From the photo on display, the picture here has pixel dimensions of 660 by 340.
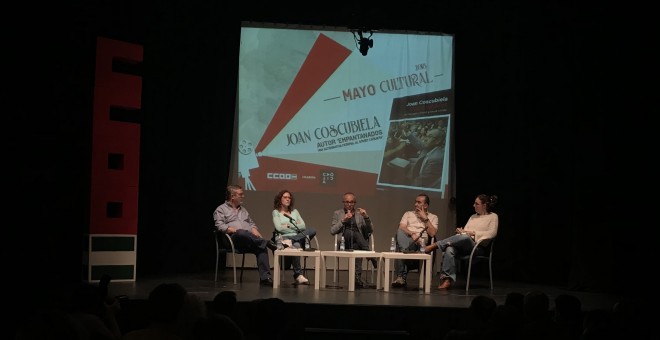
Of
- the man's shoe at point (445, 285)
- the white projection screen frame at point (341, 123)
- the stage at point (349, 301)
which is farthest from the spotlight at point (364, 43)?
the man's shoe at point (445, 285)

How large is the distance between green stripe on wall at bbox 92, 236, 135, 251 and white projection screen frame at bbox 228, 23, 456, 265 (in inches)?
71.5

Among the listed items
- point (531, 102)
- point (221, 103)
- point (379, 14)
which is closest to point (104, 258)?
point (221, 103)

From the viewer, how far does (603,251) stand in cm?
752

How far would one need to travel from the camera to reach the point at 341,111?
900 centimetres

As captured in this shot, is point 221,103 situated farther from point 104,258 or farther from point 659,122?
point 659,122

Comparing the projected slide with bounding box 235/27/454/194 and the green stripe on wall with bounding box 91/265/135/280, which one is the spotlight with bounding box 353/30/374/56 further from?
the green stripe on wall with bounding box 91/265/135/280

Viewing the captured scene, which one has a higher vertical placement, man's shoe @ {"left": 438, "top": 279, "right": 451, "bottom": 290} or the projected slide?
the projected slide

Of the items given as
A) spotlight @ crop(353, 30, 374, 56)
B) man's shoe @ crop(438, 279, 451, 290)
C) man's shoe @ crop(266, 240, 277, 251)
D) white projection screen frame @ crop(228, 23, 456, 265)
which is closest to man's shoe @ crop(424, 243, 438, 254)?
man's shoe @ crop(438, 279, 451, 290)

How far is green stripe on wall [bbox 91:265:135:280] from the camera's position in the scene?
701cm

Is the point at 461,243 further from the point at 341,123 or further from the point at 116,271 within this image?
the point at 116,271

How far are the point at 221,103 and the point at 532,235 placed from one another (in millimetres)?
3555

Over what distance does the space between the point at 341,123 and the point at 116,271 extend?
301 cm

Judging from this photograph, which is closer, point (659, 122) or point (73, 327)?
point (73, 327)

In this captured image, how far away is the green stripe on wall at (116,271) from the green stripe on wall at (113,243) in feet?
0.52
